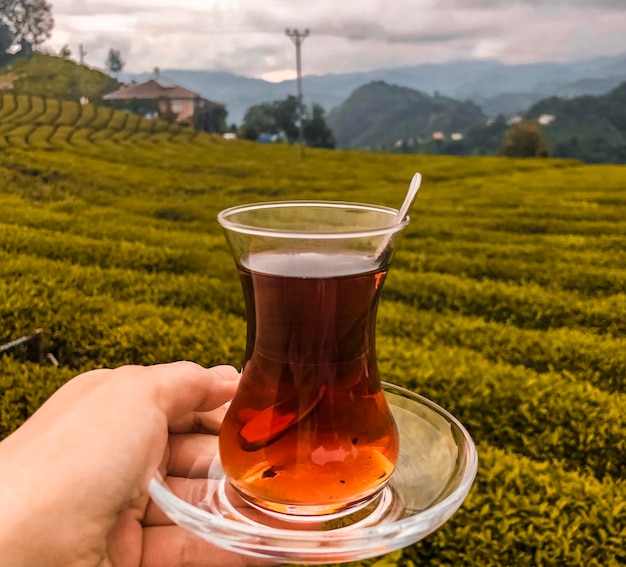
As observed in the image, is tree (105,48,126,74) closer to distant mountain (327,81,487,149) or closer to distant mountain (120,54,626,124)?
distant mountain (120,54,626,124)

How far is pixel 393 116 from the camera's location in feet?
5.67

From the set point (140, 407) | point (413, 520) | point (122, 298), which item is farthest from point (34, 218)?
point (413, 520)

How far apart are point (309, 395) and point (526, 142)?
123 centimetres

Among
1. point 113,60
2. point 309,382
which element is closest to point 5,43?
point 113,60

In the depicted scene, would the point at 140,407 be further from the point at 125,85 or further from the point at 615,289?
the point at 125,85

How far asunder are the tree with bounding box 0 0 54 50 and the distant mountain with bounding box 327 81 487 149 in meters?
0.75

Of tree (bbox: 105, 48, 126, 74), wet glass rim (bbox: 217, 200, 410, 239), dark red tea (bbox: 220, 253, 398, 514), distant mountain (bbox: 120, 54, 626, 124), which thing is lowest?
dark red tea (bbox: 220, 253, 398, 514)

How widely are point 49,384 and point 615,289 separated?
3.90 feet

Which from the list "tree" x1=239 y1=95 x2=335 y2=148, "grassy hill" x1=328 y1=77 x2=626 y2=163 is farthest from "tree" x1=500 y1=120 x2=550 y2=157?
"tree" x1=239 y1=95 x2=335 y2=148

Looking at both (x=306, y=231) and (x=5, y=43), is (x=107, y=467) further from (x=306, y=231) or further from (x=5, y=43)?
(x=5, y=43)

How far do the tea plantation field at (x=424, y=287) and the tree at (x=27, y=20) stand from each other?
16 cm

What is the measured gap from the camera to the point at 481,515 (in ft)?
3.35

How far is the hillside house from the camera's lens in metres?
1.60

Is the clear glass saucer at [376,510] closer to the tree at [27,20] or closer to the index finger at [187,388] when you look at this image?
the index finger at [187,388]
